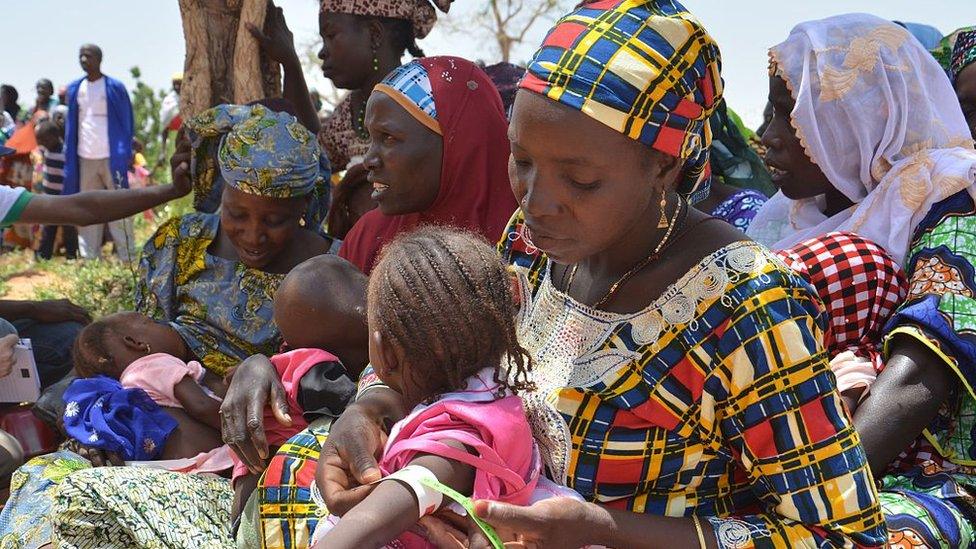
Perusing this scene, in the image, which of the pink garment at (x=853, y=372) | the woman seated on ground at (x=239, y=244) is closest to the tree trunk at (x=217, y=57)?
the woman seated on ground at (x=239, y=244)

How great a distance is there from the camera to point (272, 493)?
90.7 inches

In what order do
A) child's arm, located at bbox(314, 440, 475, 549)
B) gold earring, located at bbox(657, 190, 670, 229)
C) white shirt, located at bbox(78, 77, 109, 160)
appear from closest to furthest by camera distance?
child's arm, located at bbox(314, 440, 475, 549), gold earring, located at bbox(657, 190, 670, 229), white shirt, located at bbox(78, 77, 109, 160)

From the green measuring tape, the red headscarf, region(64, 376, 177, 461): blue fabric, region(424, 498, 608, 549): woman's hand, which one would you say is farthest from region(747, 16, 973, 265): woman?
region(64, 376, 177, 461): blue fabric

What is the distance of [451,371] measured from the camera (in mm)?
2010

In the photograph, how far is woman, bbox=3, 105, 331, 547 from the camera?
11.9ft

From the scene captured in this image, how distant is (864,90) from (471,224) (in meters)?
1.34

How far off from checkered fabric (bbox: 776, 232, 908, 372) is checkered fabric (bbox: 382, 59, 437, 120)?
136cm

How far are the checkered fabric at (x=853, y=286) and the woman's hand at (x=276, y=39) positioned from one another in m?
3.32

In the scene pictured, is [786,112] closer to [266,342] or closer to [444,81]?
[444,81]

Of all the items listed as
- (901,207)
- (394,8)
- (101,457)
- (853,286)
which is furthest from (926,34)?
(101,457)

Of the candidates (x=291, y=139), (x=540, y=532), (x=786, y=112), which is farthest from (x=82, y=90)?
(x=540, y=532)

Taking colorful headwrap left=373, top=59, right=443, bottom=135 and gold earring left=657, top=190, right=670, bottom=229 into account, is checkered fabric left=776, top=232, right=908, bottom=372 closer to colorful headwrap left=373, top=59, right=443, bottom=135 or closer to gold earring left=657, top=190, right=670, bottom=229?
gold earring left=657, top=190, right=670, bottom=229

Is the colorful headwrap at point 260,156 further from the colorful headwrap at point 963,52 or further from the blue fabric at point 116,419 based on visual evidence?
the colorful headwrap at point 963,52

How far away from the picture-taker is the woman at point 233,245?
3.62 meters
